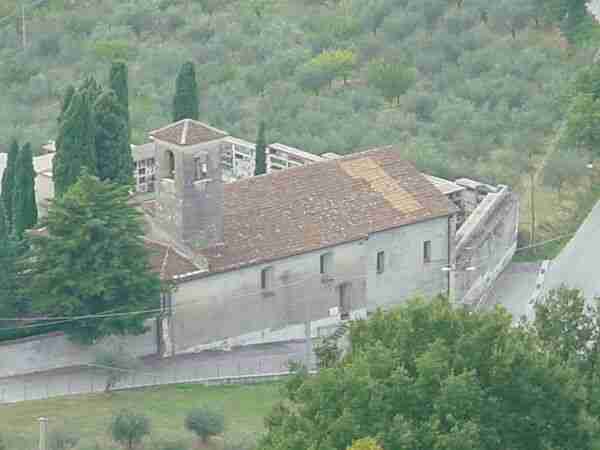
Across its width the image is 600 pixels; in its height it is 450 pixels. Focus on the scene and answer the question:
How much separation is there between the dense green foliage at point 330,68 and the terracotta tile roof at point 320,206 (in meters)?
9.88

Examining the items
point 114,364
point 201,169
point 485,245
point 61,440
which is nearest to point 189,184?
point 201,169

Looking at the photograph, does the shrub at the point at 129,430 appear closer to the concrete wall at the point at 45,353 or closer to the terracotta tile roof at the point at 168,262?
the concrete wall at the point at 45,353

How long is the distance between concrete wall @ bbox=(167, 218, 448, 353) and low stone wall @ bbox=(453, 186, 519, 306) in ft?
2.98

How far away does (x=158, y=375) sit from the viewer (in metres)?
61.4

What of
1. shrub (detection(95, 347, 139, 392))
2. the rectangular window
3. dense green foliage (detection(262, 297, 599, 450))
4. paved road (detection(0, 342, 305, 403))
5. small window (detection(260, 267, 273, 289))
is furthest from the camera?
the rectangular window

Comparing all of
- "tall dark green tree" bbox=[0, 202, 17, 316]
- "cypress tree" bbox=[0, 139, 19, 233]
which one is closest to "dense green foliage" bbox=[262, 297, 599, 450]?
"tall dark green tree" bbox=[0, 202, 17, 316]

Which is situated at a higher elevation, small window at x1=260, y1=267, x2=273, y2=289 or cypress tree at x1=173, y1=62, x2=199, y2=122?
cypress tree at x1=173, y1=62, x2=199, y2=122

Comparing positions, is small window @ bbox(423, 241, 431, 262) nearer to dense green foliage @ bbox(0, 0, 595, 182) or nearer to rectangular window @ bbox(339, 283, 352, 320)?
rectangular window @ bbox(339, 283, 352, 320)

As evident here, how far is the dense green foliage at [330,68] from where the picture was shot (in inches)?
3273

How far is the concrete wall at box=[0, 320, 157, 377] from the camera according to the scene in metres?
59.8

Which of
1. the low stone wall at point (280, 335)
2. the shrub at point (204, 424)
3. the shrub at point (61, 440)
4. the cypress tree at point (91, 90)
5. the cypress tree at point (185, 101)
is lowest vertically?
the shrub at point (61, 440)

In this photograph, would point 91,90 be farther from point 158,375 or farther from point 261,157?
point 158,375

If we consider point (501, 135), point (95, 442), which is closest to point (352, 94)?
point (501, 135)

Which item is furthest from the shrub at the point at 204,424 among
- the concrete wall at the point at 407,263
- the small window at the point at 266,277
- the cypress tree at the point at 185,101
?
the cypress tree at the point at 185,101
